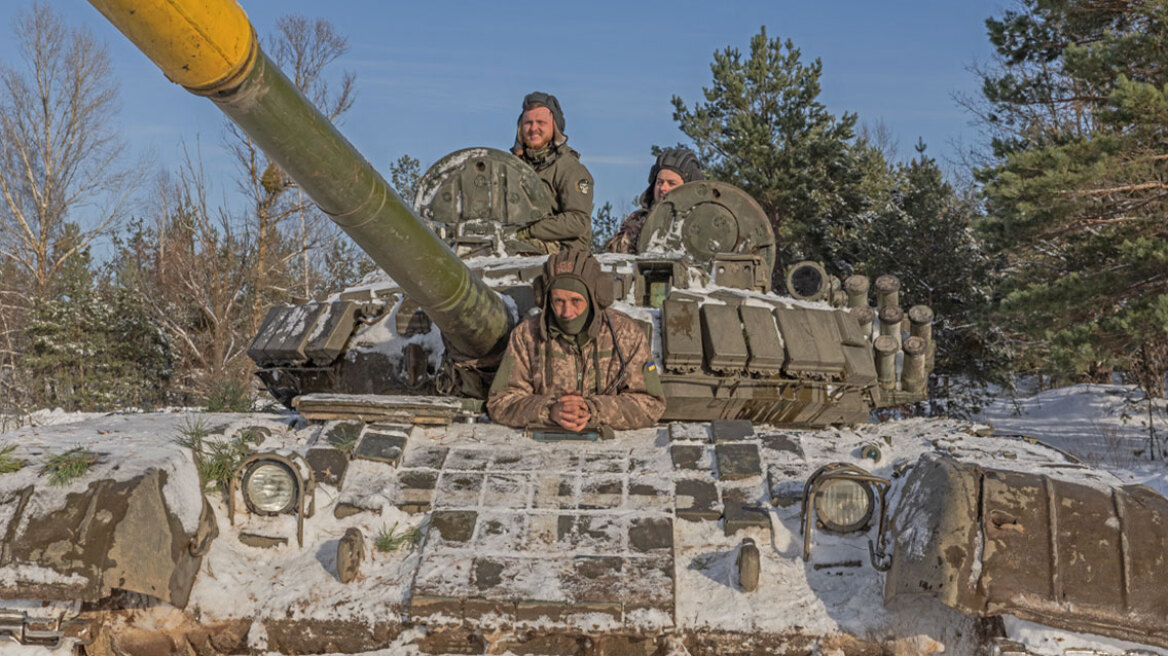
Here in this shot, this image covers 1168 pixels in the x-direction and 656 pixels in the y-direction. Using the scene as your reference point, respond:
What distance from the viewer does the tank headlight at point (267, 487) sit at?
14.5ft

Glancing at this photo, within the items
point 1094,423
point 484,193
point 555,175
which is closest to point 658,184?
point 555,175

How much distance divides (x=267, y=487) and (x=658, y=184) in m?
7.72

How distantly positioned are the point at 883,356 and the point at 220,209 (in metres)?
18.3

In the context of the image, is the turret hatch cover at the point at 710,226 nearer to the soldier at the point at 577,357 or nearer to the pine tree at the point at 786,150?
the soldier at the point at 577,357

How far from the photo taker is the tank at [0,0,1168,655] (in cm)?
365

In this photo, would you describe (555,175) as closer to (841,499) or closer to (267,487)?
(267,487)

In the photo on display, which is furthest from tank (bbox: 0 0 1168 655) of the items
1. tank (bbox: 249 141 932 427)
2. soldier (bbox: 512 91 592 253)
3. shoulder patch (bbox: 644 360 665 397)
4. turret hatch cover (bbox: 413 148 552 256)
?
soldier (bbox: 512 91 592 253)

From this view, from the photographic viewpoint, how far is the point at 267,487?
4461mm

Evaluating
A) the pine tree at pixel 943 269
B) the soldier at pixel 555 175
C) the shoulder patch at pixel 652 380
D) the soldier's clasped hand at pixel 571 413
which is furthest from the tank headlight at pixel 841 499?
the pine tree at pixel 943 269

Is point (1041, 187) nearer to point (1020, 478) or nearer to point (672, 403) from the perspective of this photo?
point (672, 403)

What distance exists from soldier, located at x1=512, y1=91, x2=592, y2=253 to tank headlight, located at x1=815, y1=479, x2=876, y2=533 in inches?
146

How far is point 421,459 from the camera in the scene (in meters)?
4.89

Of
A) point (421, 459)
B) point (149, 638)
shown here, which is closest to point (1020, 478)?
point (421, 459)

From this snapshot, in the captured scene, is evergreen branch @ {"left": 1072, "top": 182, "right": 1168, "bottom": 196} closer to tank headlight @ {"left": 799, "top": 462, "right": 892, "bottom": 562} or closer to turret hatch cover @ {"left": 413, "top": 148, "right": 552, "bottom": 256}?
turret hatch cover @ {"left": 413, "top": 148, "right": 552, "bottom": 256}
